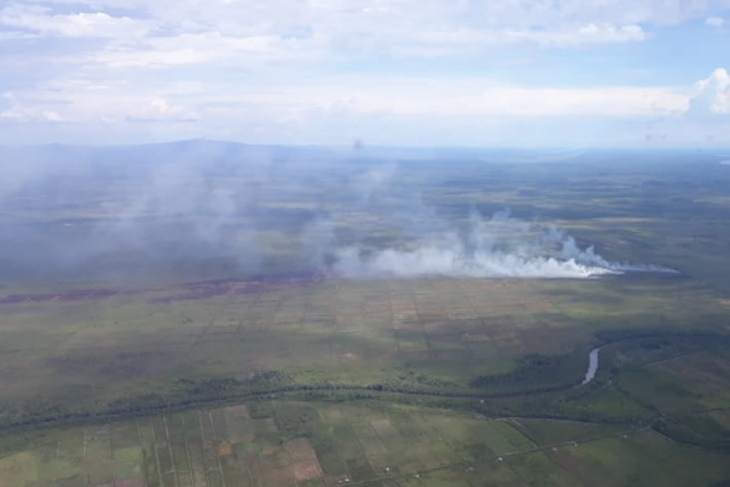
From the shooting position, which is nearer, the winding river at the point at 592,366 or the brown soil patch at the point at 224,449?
the brown soil patch at the point at 224,449

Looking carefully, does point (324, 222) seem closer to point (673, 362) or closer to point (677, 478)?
point (673, 362)

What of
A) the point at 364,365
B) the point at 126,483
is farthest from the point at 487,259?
the point at 126,483

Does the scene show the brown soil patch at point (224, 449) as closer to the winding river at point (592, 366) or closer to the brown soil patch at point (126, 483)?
the brown soil patch at point (126, 483)

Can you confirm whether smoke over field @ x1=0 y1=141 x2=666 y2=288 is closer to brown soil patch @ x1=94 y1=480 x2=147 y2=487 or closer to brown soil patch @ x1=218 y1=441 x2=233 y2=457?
brown soil patch @ x1=218 y1=441 x2=233 y2=457

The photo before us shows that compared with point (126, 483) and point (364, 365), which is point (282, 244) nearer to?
point (364, 365)

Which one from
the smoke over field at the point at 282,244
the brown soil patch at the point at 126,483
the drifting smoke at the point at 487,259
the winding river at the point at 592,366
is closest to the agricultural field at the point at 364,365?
the brown soil patch at the point at 126,483

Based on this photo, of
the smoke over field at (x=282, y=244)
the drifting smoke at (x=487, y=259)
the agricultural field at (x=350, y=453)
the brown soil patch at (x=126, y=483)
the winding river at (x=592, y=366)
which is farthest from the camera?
the smoke over field at (x=282, y=244)

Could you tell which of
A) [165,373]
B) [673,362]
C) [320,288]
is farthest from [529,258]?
[165,373]
